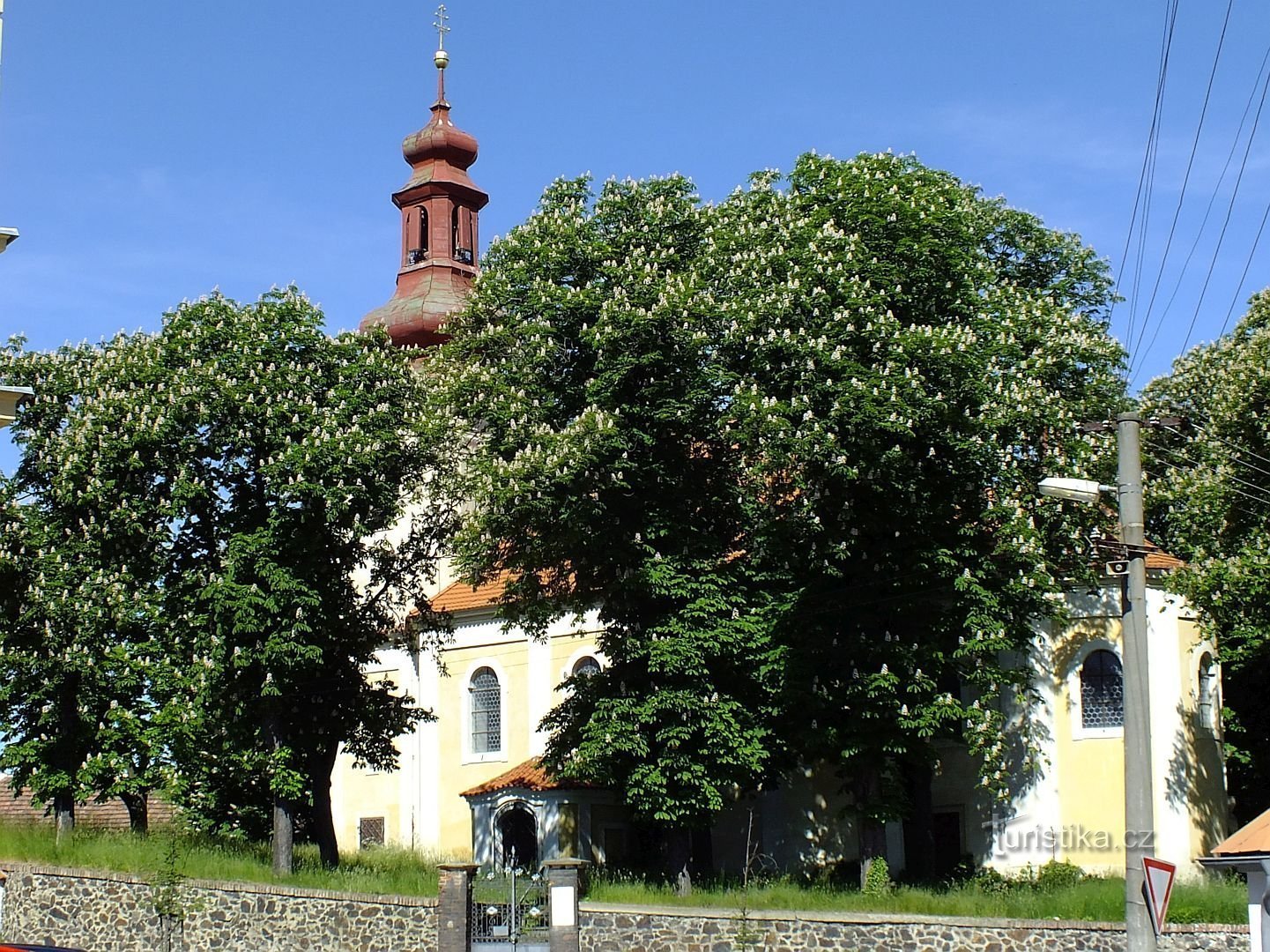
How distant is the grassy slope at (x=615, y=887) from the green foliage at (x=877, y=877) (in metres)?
0.39

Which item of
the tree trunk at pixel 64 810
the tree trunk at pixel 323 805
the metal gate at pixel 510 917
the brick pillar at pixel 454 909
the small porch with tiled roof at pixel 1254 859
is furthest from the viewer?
the tree trunk at pixel 64 810

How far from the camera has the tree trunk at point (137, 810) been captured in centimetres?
3108

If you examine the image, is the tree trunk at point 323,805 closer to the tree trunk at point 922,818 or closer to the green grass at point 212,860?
the green grass at point 212,860

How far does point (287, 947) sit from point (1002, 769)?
40.7ft

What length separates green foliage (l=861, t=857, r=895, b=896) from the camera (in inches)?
991

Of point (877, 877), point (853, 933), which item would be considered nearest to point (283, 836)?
point (877, 877)

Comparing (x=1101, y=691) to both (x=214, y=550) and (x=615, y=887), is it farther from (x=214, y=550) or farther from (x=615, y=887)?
(x=214, y=550)

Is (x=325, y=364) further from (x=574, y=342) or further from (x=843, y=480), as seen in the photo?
(x=843, y=480)

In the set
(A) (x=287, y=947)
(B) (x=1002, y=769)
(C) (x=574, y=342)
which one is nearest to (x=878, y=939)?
(B) (x=1002, y=769)

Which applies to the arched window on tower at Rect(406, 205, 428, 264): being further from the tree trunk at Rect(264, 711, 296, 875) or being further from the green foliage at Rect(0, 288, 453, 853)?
the tree trunk at Rect(264, 711, 296, 875)

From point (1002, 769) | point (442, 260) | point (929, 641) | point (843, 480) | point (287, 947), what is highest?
point (442, 260)

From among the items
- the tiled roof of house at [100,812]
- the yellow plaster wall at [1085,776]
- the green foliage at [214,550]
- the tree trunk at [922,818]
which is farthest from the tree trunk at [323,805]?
the yellow plaster wall at [1085,776]

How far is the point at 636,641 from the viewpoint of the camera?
26.5 meters

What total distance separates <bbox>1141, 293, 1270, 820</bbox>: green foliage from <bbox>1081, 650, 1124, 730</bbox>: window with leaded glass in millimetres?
2046
